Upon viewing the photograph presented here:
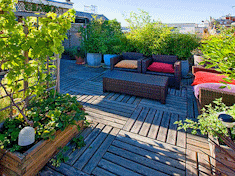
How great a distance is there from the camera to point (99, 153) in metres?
1.99

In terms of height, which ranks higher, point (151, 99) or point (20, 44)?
point (20, 44)

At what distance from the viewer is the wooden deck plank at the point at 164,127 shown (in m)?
2.29

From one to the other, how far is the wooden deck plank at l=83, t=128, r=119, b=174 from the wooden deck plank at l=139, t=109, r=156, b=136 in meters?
0.40

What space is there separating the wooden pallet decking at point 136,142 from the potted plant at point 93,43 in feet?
11.5

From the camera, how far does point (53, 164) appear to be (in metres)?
1.80

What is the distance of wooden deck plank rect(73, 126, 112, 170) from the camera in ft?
5.99

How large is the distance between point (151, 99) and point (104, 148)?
1864 millimetres

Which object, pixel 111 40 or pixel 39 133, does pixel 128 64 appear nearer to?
pixel 111 40

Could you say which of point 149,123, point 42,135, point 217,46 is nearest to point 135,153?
point 149,123

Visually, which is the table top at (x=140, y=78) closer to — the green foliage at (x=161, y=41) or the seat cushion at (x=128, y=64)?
the seat cushion at (x=128, y=64)

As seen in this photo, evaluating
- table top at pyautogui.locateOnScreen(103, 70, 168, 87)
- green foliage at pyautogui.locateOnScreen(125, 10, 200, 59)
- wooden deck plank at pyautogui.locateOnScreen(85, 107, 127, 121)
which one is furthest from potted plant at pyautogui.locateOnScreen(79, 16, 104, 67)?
wooden deck plank at pyautogui.locateOnScreen(85, 107, 127, 121)

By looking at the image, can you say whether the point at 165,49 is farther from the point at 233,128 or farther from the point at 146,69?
the point at 233,128

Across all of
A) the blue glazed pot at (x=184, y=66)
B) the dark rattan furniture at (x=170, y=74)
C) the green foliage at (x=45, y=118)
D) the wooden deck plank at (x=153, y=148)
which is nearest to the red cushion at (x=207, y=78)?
the dark rattan furniture at (x=170, y=74)

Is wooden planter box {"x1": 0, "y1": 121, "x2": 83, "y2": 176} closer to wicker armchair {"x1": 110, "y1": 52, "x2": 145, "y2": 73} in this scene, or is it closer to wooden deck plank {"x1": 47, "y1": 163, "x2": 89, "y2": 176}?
wooden deck plank {"x1": 47, "y1": 163, "x2": 89, "y2": 176}
